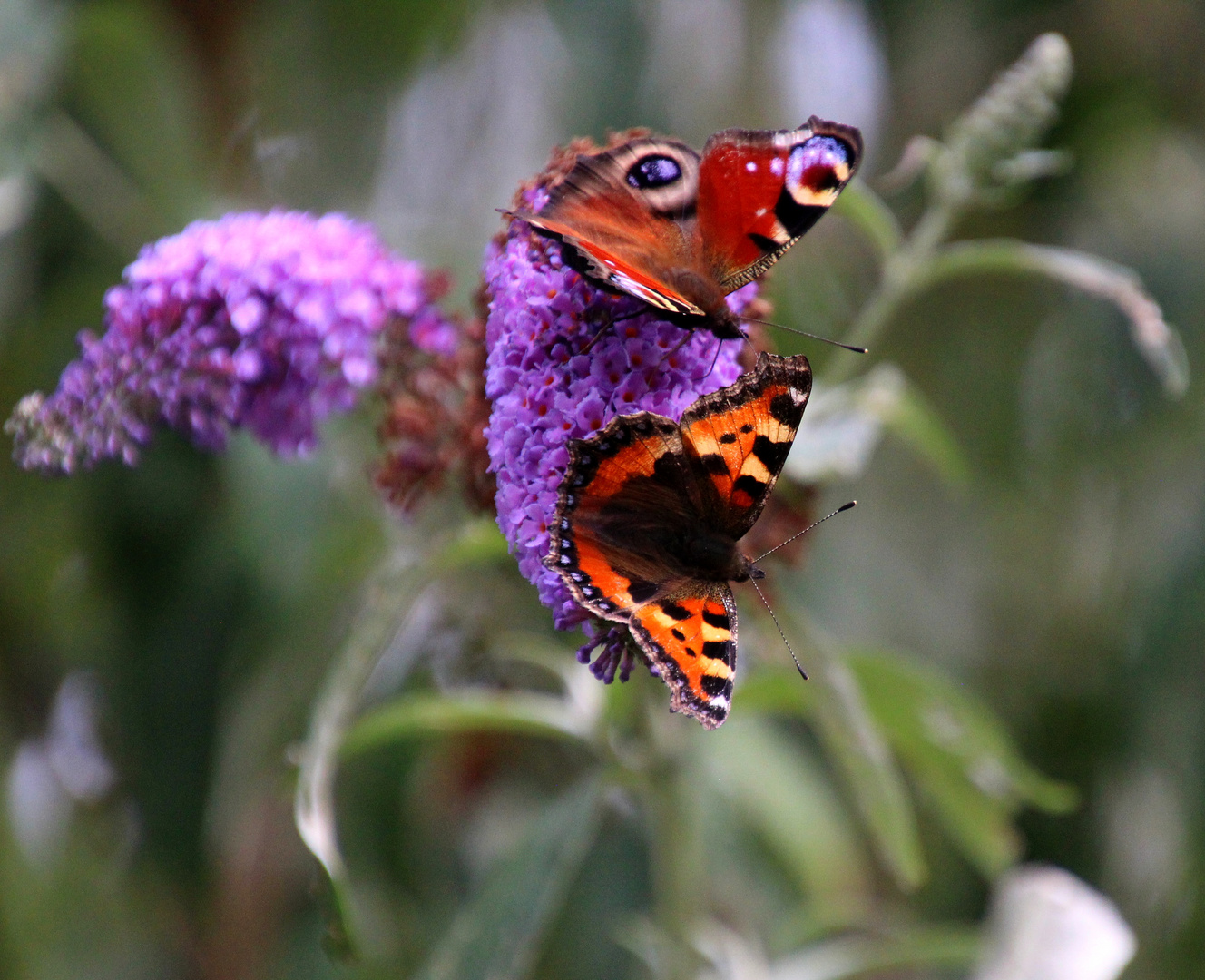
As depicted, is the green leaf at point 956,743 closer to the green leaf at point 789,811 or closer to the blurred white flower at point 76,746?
the green leaf at point 789,811

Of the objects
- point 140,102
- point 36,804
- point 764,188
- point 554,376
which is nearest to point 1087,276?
point 764,188

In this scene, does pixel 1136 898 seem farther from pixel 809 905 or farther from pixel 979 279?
pixel 979 279

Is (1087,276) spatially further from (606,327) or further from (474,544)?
(474,544)

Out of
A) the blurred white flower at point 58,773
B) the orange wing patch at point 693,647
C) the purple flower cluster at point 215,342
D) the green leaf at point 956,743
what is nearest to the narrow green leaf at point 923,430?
the green leaf at point 956,743

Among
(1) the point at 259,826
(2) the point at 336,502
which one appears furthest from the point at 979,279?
(1) the point at 259,826

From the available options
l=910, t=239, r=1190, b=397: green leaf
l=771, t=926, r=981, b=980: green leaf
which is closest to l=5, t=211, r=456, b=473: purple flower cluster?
l=910, t=239, r=1190, b=397: green leaf

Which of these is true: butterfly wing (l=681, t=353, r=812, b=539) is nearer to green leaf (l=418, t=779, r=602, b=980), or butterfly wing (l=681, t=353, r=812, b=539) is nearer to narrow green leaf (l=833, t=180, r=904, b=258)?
narrow green leaf (l=833, t=180, r=904, b=258)
